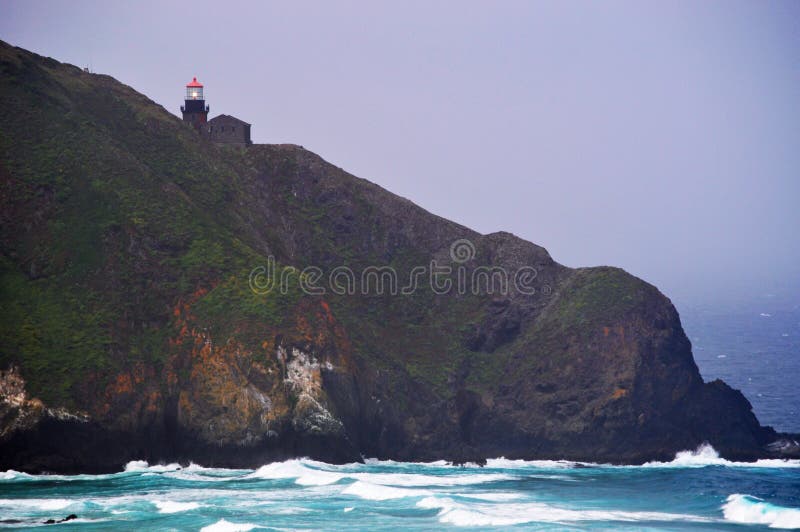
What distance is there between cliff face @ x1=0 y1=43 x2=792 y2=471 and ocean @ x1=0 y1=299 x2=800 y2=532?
2.51 metres

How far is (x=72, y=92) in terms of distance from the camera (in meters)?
113

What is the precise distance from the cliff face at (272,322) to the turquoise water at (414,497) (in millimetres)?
3048

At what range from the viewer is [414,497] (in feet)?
257

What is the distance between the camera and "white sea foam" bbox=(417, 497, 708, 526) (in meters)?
71.6

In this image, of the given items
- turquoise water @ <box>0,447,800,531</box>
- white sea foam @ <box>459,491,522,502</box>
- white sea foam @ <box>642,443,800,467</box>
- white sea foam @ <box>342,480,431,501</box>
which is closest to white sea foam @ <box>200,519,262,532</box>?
turquoise water @ <box>0,447,800,531</box>

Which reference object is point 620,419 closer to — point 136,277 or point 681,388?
point 681,388

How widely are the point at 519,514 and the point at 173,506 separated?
19120 mm

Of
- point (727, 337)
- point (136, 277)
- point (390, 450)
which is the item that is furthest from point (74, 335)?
point (727, 337)

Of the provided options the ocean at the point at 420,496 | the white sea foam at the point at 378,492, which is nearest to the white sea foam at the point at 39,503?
the ocean at the point at 420,496

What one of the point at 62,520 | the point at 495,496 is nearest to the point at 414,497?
the point at 495,496

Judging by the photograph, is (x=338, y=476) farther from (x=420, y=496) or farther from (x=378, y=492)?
(x=420, y=496)

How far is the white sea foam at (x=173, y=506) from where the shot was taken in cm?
7256

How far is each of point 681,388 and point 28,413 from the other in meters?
47.6

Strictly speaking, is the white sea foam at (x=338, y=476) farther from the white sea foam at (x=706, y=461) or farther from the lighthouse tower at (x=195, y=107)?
the lighthouse tower at (x=195, y=107)
